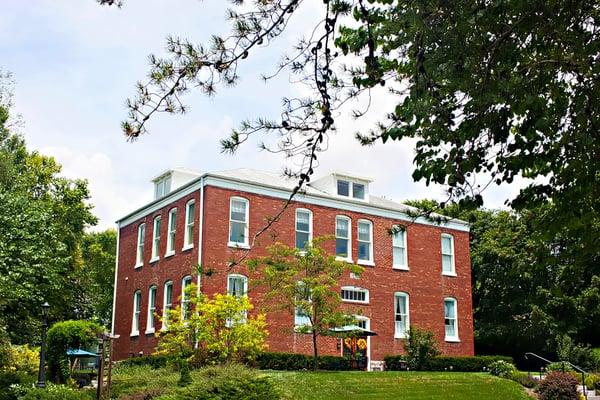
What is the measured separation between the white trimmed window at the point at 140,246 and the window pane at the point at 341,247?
8742mm

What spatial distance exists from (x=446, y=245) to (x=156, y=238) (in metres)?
13.6

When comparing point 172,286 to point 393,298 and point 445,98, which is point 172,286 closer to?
point 393,298

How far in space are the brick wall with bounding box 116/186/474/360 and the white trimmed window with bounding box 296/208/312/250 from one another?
0.82ft

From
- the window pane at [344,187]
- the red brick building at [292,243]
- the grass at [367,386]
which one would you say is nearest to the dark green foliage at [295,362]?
the red brick building at [292,243]

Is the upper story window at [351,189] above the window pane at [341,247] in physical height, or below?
above

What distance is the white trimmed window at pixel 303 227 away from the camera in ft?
99.5

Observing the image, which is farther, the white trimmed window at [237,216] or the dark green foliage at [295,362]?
the white trimmed window at [237,216]

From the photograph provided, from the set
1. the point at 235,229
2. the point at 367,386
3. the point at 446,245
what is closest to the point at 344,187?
the point at 235,229

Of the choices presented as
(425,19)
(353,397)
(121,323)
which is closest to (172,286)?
(121,323)

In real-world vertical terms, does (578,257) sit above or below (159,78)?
below

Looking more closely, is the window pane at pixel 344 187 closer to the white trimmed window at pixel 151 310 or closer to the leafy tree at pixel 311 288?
the leafy tree at pixel 311 288

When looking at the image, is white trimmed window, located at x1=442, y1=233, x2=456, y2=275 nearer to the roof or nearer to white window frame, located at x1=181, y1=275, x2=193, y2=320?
the roof

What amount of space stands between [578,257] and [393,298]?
23.3 m

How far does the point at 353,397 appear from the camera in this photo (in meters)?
19.8
